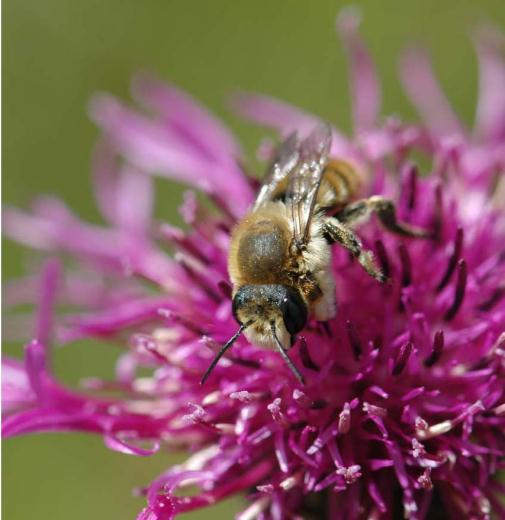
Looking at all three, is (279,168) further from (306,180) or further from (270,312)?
(270,312)

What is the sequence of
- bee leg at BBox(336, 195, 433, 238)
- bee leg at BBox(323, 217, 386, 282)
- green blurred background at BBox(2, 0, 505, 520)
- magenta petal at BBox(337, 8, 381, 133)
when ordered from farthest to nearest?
1. green blurred background at BBox(2, 0, 505, 520)
2. magenta petal at BBox(337, 8, 381, 133)
3. bee leg at BBox(336, 195, 433, 238)
4. bee leg at BBox(323, 217, 386, 282)

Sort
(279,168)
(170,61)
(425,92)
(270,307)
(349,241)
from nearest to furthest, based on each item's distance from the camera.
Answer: (270,307) → (349,241) → (279,168) → (425,92) → (170,61)

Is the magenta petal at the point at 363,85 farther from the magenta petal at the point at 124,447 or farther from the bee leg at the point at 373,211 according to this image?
the magenta petal at the point at 124,447

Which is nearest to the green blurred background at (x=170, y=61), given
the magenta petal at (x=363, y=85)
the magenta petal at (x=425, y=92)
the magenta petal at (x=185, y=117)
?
the magenta petal at (x=425, y=92)

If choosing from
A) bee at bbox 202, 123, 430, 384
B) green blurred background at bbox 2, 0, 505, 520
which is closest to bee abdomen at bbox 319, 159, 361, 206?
bee at bbox 202, 123, 430, 384

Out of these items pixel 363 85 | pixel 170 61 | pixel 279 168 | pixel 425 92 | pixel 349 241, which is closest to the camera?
pixel 349 241

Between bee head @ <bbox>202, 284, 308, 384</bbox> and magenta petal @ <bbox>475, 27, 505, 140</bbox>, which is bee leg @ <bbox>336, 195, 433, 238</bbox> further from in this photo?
magenta petal @ <bbox>475, 27, 505, 140</bbox>

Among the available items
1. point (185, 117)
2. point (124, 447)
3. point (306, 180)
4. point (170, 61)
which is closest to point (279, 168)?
point (306, 180)
